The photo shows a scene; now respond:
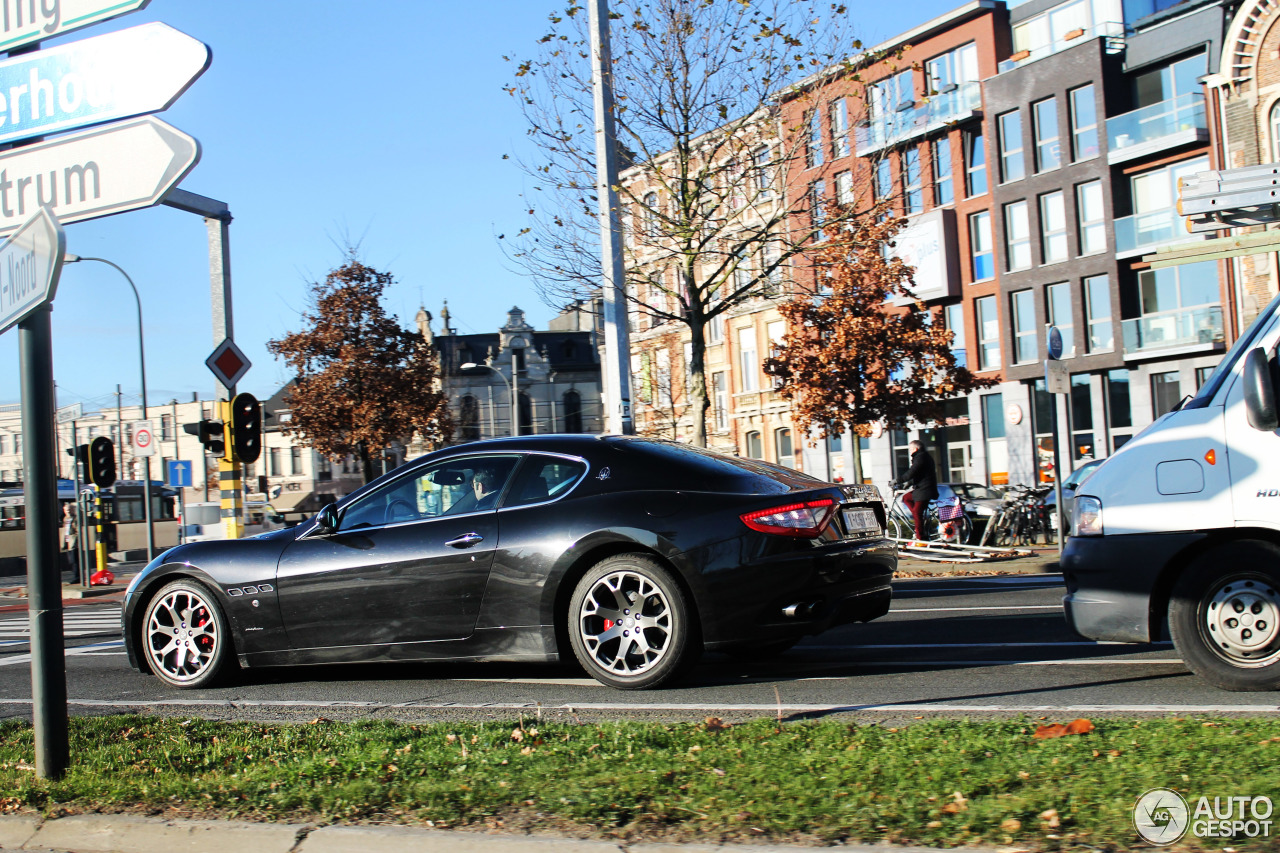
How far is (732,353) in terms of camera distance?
→ 180 ft

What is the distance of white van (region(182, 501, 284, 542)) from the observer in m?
18.6

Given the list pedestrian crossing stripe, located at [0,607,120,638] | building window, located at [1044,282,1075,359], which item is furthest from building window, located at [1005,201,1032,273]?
pedestrian crossing stripe, located at [0,607,120,638]

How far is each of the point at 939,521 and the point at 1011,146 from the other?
22216 mm

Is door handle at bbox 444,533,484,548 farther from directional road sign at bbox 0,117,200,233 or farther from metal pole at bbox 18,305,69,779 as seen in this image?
directional road sign at bbox 0,117,200,233

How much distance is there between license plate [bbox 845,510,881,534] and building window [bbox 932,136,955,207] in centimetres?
3865

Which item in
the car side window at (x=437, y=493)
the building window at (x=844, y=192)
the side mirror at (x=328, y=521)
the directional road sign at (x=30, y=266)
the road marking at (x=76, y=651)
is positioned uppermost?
the building window at (x=844, y=192)

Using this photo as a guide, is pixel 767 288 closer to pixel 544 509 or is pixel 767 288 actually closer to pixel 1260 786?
pixel 544 509

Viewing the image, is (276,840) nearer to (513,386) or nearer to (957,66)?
(957,66)

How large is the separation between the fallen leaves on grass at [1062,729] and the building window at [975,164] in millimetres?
40416

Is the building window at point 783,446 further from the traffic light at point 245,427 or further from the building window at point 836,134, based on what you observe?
the traffic light at point 245,427

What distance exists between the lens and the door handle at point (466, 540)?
7.17 meters

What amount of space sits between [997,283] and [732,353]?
15409mm

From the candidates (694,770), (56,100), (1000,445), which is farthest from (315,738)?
(1000,445)

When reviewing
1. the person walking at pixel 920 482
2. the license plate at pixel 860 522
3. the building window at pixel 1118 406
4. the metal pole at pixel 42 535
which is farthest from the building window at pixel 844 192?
the building window at pixel 1118 406
